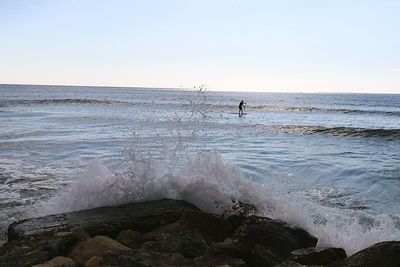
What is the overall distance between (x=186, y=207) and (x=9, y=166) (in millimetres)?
7238

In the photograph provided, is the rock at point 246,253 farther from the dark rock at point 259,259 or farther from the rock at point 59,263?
the rock at point 59,263

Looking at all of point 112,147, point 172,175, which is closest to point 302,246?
point 172,175

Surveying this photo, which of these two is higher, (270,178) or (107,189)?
(107,189)

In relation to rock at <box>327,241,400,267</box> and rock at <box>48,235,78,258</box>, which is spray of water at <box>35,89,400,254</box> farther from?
rock at <box>48,235,78,258</box>

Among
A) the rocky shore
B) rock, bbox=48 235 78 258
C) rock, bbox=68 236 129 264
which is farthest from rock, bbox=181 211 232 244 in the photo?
rock, bbox=48 235 78 258

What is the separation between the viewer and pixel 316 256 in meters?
4.51

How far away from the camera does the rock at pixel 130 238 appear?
4717mm

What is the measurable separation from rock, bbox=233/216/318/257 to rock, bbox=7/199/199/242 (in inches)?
38.4

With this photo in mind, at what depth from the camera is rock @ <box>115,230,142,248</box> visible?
472 centimetres

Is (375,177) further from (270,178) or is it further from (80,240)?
(80,240)

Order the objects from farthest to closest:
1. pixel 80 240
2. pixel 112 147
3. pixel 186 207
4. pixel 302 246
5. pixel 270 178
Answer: pixel 112 147, pixel 270 178, pixel 186 207, pixel 302 246, pixel 80 240

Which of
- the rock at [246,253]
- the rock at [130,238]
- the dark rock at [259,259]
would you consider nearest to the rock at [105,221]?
the rock at [130,238]

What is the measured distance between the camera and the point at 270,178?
34.8 ft

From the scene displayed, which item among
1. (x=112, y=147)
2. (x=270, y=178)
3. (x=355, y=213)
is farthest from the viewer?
(x=112, y=147)
